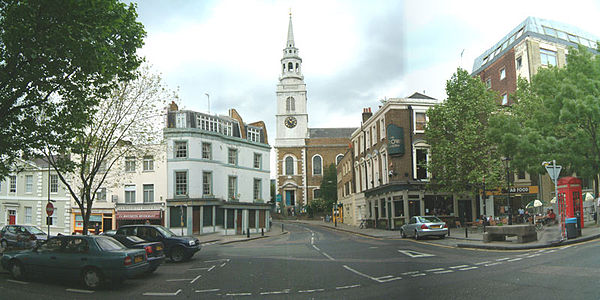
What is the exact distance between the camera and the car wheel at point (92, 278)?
11484mm

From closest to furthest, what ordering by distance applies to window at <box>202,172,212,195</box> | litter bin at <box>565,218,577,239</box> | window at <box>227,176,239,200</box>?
1. litter bin at <box>565,218,577,239</box>
2. window at <box>202,172,212,195</box>
3. window at <box>227,176,239,200</box>

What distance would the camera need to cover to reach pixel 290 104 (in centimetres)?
9056

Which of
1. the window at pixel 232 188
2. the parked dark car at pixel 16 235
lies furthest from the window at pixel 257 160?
the parked dark car at pixel 16 235

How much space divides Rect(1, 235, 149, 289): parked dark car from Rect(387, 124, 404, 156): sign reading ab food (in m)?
25.7

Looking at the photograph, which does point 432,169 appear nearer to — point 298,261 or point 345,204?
point 298,261

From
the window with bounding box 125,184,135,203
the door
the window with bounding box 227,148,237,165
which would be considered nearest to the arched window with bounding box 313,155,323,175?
the window with bounding box 227,148,237,165

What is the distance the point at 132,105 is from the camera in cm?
2247

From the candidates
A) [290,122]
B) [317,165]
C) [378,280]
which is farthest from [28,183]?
[317,165]

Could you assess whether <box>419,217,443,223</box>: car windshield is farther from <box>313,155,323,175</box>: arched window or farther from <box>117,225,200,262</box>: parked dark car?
<box>313,155,323,175</box>: arched window

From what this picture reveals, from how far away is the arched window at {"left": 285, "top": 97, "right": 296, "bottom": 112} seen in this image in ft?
297

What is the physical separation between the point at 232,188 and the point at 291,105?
166ft

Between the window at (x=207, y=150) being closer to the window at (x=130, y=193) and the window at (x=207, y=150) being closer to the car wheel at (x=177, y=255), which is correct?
the window at (x=130, y=193)

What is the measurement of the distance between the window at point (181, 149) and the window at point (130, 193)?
4.92m

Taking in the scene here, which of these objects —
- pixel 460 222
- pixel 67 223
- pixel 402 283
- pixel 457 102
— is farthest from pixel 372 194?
pixel 402 283
